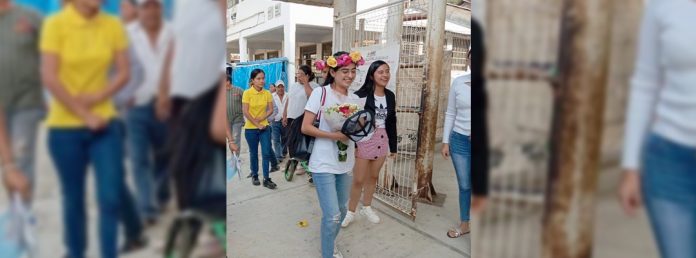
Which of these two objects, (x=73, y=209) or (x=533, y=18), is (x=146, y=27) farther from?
(x=533, y=18)

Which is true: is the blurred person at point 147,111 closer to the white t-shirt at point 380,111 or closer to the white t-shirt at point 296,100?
the white t-shirt at point 380,111

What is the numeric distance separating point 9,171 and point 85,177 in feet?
0.61

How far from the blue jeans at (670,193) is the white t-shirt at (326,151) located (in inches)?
71.1

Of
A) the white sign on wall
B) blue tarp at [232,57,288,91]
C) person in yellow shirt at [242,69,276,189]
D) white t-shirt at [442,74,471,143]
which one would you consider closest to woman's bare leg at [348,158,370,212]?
white t-shirt at [442,74,471,143]

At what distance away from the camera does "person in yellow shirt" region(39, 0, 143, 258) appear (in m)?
0.94

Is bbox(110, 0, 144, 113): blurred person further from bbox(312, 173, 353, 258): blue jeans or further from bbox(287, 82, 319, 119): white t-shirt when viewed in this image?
bbox(287, 82, 319, 119): white t-shirt

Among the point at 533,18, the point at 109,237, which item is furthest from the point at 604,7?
the point at 109,237

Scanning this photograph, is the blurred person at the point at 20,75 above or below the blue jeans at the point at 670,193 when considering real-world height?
above

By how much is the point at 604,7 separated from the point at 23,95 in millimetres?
1405

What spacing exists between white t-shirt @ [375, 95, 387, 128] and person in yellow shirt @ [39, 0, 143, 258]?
244 centimetres

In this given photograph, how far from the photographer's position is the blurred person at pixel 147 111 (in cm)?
100

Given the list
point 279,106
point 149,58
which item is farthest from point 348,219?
point 149,58

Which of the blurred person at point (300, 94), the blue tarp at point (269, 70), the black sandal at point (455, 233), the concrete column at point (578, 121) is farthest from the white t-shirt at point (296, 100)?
the blue tarp at point (269, 70)

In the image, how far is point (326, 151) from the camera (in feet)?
8.21
